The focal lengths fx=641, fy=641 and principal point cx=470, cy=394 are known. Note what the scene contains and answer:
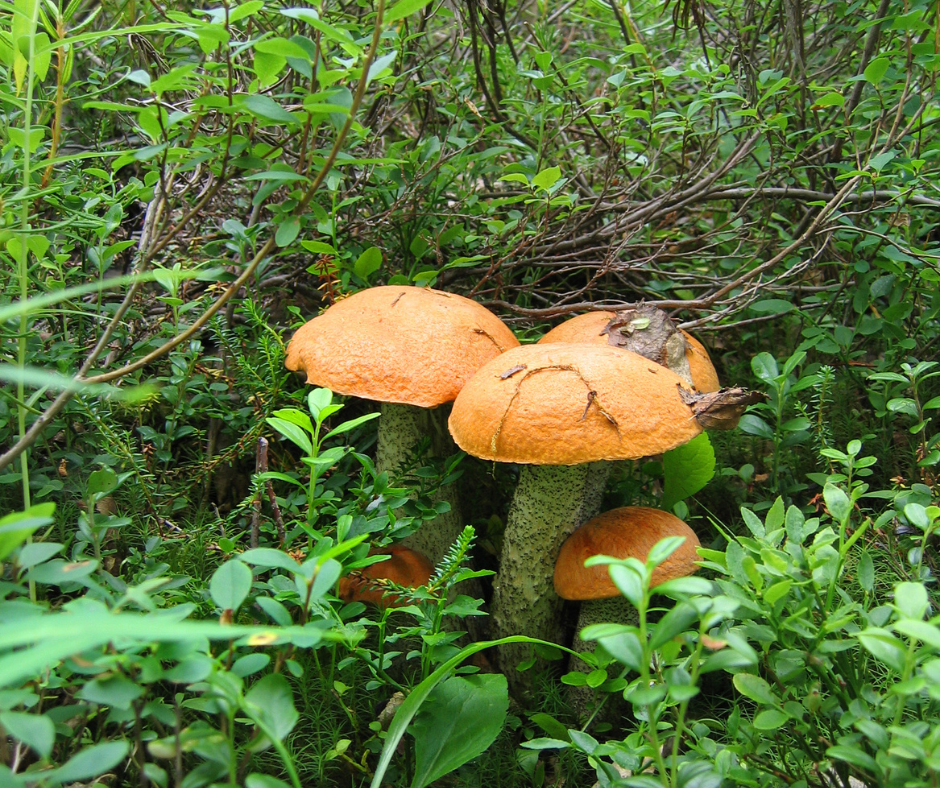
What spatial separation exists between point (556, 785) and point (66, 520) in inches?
61.6

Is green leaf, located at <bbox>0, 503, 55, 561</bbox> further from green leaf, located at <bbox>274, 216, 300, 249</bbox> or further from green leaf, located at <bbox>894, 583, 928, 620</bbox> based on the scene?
green leaf, located at <bbox>894, 583, 928, 620</bbox>

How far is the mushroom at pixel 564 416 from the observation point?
156cm

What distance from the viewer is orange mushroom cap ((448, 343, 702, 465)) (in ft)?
5.12

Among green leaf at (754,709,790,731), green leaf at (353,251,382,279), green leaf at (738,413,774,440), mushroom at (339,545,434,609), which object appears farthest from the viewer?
green leaf at (353,251,382,279)

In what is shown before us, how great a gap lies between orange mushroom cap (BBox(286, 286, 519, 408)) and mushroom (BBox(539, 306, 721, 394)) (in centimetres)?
27

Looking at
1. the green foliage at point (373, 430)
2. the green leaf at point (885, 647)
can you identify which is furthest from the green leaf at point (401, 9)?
the green leaf at point (885, 647)

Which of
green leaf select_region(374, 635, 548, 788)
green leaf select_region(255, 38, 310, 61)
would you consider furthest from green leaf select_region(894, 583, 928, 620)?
green leaf select_region(255, 38, 310, 61)

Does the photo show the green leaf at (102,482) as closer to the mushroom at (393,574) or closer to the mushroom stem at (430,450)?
the mushroom at (393,574)

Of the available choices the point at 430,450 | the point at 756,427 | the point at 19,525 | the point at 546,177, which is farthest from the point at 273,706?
the point at 756,427

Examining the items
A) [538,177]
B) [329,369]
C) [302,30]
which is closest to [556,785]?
[329,369]

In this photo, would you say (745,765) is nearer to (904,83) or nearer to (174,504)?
(174,504)

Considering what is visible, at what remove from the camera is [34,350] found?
1.88m

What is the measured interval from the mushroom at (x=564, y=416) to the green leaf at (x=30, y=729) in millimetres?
1061

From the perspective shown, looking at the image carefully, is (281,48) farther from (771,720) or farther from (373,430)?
(771,720)
